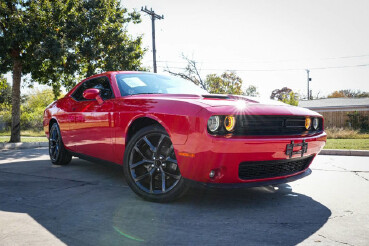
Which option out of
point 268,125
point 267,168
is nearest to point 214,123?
point 268,125

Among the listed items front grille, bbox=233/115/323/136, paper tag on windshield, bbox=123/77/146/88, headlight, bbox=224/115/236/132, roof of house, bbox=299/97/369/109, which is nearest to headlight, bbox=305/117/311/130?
front grille, bbox=233/115/323/136

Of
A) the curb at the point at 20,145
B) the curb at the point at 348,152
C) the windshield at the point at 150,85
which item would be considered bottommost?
the curb at the point at 348,152

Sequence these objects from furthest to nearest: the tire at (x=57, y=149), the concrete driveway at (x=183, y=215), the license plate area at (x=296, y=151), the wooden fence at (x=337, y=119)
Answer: the wooden fence at (x=337, y=119) → the tire at (x=57, y=149) → the license plate area at (x=296, y=151) → the concrete driveway at (x=183, y=215)

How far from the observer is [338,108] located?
1270 inches

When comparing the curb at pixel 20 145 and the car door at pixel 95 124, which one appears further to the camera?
the curb at pixel 20 145

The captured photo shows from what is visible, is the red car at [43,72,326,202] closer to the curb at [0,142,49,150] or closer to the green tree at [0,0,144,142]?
the curb at [0,142,49,150]

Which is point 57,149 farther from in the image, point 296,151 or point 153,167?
point 296,151

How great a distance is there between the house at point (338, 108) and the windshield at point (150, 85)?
24.6m

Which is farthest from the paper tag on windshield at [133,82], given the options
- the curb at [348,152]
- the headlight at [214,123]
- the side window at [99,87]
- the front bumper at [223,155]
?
the curb at [348,152]

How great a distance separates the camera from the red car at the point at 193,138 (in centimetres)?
261

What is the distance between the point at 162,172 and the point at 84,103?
200cm

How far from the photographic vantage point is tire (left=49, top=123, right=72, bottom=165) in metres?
5.20

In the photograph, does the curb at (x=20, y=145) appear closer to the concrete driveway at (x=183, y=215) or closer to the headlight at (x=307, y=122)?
the concrete driveway at (x=183, y=215)

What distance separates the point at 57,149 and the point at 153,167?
2.97m
